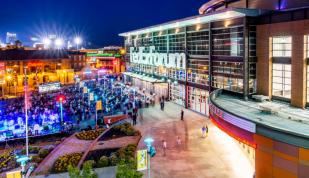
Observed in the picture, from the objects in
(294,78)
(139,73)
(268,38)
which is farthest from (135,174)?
(139,73)

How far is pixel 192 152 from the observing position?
28.5 meters

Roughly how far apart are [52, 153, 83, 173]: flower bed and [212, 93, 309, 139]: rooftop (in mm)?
11884

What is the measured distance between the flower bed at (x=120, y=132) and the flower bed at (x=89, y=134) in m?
1.07

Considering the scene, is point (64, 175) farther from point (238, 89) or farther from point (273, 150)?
point (238, 89)

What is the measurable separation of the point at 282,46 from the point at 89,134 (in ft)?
65.8

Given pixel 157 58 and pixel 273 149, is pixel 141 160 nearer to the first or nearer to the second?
pixel 273 149

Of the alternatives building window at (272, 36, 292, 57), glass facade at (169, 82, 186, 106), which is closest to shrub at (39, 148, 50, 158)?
building window at (272, 36, 292, 57)

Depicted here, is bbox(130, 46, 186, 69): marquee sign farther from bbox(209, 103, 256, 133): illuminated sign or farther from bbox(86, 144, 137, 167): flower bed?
bbox(209, 103, 256, 133): illuminated sign

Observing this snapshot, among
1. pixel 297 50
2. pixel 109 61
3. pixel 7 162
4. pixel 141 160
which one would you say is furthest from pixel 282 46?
pixel 109 61

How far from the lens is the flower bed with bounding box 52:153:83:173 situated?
2600 cm

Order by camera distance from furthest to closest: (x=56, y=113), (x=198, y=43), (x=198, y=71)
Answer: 1. (x=56, y=113)
2. (x=198, y=71)
3. (x=198, y=43)

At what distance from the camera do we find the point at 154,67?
62.5 m

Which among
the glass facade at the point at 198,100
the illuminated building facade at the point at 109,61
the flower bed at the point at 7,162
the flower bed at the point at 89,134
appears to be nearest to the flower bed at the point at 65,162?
the flower bed at the point at 7,162

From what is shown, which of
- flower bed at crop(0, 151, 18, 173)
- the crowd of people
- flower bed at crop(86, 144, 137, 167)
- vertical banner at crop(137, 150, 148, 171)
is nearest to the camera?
vertical banner at crop(137, 150, 148, 171)
